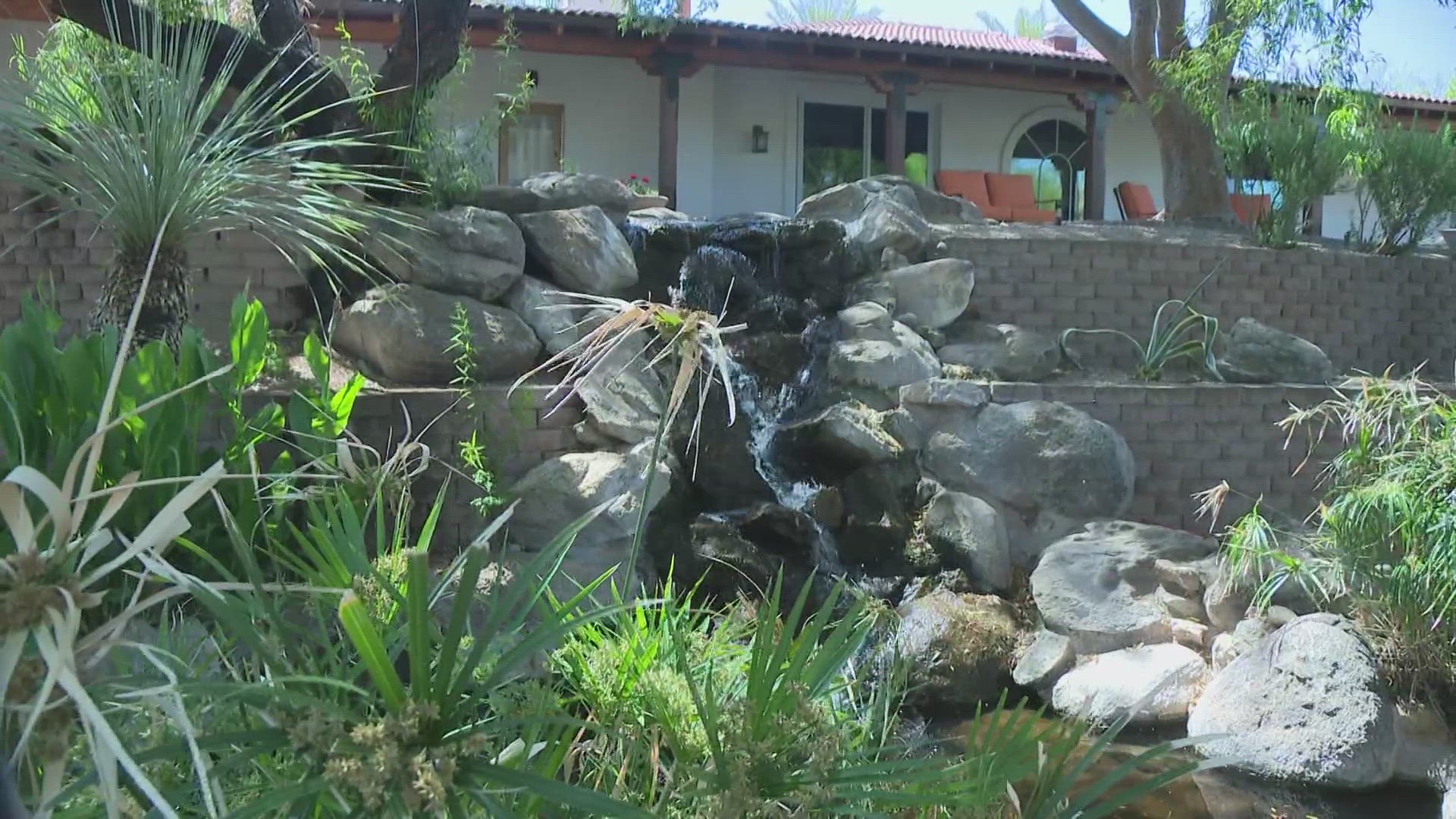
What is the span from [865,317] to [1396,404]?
302cm

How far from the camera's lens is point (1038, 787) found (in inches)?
72.4

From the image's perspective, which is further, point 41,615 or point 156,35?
point 156,35

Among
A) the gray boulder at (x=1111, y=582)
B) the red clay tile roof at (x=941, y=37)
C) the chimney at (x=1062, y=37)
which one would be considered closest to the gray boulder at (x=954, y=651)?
the gray boulder at (x=1111, y=582)

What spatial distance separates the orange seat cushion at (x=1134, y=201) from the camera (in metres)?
14.2

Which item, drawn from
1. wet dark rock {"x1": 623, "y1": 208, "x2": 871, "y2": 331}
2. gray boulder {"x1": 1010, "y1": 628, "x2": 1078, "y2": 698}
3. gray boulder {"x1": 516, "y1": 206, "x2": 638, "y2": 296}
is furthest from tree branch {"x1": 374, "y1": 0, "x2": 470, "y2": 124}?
gray boulder {"x1": 1010, "y1": 628, "x2": 1078, "y2": 698}

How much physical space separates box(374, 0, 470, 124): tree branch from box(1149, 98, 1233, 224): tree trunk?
→ 6409mm

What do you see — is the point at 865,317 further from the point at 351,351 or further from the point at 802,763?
the point at 802,763

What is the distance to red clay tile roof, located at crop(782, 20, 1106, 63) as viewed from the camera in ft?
39.4

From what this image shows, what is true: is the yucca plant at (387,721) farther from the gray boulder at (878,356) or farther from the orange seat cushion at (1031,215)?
the orange seat cushion at (1031,215)

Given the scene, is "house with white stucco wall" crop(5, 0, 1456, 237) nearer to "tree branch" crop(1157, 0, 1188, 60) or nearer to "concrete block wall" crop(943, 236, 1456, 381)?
"tree branch" crop(1157, 0, 1188, 60)

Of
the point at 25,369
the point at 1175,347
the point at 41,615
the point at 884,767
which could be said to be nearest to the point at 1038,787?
the point at 884,767

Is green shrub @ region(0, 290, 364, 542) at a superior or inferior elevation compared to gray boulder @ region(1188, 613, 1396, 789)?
superior

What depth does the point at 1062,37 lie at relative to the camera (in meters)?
16.2

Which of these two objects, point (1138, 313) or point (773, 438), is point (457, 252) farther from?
point (1138, 313)
